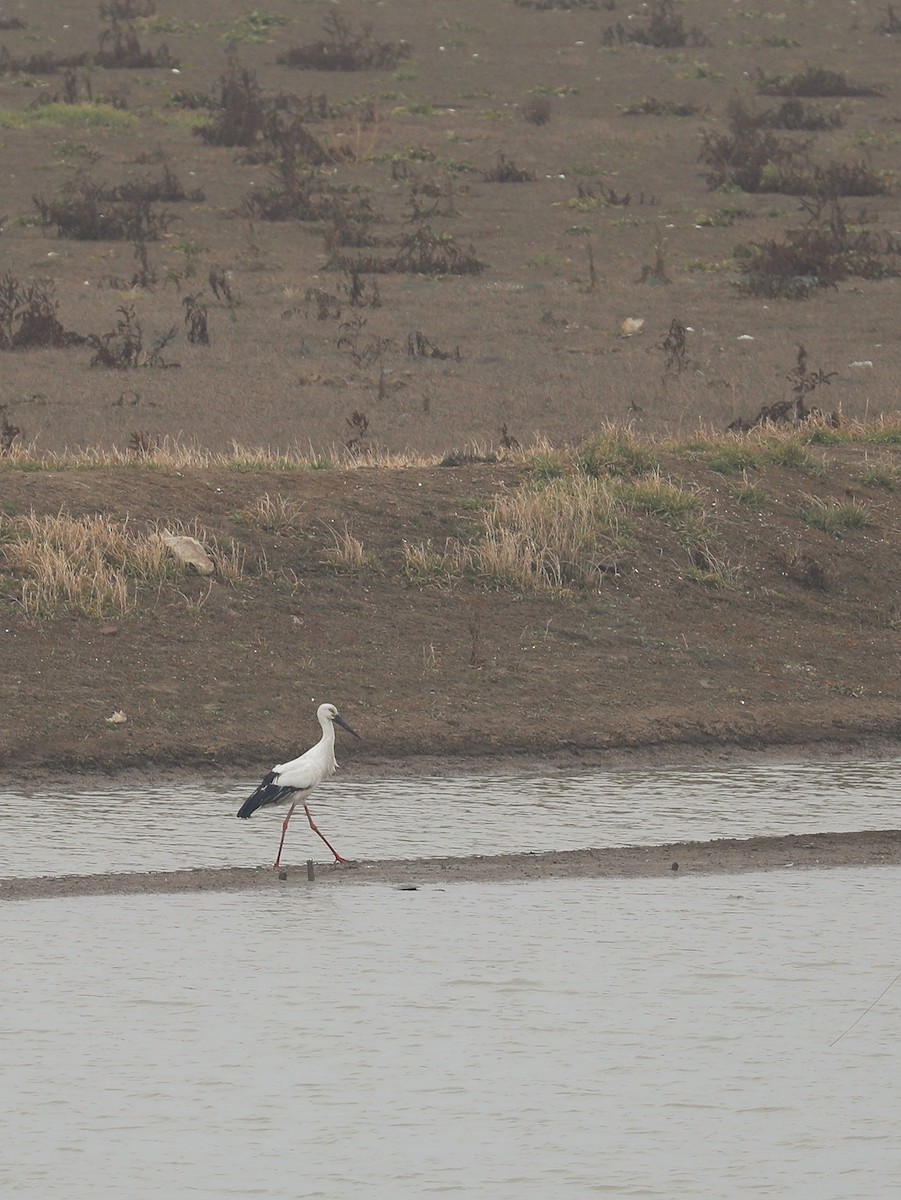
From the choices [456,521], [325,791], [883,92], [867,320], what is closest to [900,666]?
[456,521]

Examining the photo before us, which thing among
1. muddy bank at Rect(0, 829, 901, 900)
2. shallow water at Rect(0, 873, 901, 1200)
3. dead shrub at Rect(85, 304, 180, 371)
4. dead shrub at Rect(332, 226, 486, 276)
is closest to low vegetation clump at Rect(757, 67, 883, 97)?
dead shrub at Rect(332, 226, 486, 276)

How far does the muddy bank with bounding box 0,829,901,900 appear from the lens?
31.1 ft

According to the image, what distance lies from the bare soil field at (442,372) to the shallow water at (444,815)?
1.92ft

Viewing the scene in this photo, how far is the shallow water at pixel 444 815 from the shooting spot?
10.3 metres

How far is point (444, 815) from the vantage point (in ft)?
36.2

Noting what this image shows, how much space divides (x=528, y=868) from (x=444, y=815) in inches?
48.0

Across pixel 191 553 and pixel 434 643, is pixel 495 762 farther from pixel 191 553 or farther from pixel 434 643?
pixel 191 553

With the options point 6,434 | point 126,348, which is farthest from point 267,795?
point 126,348

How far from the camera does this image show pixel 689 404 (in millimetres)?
21828

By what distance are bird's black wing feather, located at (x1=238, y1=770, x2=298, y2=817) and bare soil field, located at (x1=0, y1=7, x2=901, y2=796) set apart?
2.13m

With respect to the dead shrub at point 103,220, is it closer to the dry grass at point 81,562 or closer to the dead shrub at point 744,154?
the dead shrub at point 744,154

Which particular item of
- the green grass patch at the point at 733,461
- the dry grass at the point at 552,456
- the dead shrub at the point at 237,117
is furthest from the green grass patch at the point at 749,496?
the dead shrub at the point at 237,117

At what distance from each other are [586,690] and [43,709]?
11.8 ft

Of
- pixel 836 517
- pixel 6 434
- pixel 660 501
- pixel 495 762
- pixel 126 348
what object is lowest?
pixel 495 762
